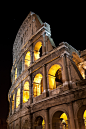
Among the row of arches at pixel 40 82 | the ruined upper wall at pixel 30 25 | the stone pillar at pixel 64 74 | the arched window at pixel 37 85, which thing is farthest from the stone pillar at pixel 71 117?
the ruined upper wall at pixel 30 25

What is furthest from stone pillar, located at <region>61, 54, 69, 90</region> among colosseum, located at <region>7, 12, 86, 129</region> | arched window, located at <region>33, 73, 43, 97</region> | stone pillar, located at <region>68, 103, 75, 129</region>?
arched window, located at <region>33, 73, 43, 97</region>

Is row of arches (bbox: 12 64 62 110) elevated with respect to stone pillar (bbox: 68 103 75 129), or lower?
elevated

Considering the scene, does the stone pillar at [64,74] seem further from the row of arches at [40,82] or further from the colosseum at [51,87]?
the row of arches at [40,82]

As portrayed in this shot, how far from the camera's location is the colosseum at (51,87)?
10109 mm

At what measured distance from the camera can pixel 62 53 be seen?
1241 centimetres

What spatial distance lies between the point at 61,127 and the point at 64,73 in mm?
4427

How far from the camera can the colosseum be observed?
10.1m

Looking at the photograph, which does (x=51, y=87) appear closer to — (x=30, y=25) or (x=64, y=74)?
(x=64, y=74)

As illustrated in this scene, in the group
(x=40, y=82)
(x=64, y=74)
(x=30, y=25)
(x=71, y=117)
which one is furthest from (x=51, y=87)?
(x=30, y=25)

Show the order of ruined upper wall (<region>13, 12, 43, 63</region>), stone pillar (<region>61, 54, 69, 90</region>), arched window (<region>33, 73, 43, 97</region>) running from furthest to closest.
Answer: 1. ruined upper wall (<region>13, 12, 43, 63</region>)
2. arched window (<region>33, 73, 43, 97</region>)
3. stone pillar (<region>61, 54, 69, 90</region>)

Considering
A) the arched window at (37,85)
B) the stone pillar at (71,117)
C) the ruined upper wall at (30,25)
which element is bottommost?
the stone pillar at (71,117)

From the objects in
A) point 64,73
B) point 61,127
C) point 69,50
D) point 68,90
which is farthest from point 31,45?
point 61,127

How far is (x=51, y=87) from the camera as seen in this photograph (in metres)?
13.0

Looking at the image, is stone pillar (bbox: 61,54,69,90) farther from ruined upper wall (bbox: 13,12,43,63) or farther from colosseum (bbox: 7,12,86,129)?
ruined upper wall (bbox: 13,12,43,63)
